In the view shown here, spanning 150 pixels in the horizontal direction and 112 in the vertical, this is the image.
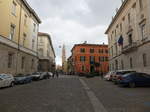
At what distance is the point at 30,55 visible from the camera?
3238 cm

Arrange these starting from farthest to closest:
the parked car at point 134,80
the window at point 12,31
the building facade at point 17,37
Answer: the window at point 12,31
the building facade at point 17,37
the parked car at point 134,80

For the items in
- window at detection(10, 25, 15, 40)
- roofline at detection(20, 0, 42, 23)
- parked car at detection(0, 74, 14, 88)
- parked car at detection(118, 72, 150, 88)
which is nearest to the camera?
parked car at detection(0, 74, 14, 88)

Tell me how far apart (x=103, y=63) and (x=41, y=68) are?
28680mm

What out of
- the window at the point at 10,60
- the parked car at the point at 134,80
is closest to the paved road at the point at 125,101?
the parked car at the point at 134,80

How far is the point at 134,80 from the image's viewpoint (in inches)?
606

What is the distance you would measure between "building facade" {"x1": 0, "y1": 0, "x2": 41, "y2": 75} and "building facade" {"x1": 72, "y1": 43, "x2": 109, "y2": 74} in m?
31.0

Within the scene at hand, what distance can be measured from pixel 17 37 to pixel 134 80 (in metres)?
19.9

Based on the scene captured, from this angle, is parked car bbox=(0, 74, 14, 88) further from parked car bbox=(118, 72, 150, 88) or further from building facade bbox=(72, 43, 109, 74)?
building facade bbox=(72, 43, 109, 74)

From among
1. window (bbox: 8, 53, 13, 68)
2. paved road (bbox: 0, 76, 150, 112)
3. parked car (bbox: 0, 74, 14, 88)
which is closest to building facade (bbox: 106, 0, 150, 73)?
paved road (bbox: 0, 76, 150, 112)

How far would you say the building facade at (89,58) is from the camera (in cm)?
6425

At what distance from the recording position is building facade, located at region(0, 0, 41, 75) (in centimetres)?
2152

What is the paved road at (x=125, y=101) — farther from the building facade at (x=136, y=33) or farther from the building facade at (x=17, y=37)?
the building facade at (x=17, y=37)

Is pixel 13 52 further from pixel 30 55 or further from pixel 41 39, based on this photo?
pixel 41 39

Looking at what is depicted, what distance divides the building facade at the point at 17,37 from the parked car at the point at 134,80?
15.6 m
